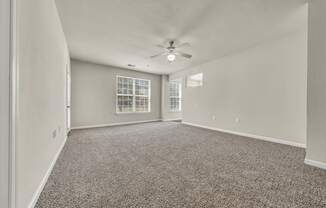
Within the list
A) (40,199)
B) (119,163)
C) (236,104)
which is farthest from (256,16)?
(40,199)

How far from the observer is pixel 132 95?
22.0 feet

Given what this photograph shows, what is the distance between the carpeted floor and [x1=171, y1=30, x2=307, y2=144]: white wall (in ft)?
2.59

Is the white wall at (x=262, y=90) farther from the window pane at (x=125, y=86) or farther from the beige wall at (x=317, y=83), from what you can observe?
the window pane at (x=125, y=86)

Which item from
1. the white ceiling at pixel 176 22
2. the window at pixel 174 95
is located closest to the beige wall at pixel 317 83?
the white ceiling at pixel 176 22

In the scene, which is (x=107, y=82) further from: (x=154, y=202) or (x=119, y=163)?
(x=154, y=202)

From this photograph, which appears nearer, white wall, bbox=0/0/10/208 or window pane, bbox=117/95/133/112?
white wall, bbox=0/0/10/208

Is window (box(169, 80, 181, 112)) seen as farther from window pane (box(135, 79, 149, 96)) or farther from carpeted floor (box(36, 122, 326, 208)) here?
carpeted floor (box(36, 122, 326, 208))

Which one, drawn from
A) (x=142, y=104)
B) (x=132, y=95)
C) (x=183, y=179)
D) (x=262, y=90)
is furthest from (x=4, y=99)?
(x=142, y=104)

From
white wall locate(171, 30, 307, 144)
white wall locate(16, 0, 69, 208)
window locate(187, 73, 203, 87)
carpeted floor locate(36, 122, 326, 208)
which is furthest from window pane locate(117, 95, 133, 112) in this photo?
white wall locate(16, 0, 69, 208)

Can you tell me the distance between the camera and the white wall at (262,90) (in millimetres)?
3160

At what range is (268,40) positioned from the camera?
353cm

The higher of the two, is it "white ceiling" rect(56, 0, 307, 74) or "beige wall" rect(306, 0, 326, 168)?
"white ceiling" rect(56, 0, 307, 74)

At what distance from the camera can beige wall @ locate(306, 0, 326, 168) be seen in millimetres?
2125

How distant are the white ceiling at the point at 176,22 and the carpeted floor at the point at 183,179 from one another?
2.46 meters
